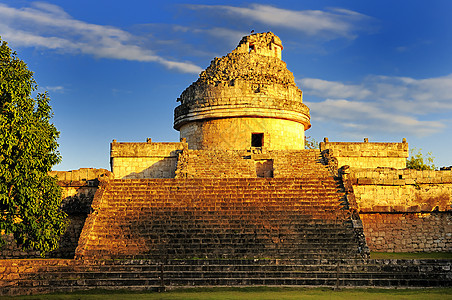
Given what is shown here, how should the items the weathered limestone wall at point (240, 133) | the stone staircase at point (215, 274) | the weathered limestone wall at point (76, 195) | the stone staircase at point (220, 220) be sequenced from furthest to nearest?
the weathered limestone wall at point (240, 133), the weathered limestone wall at point (76, 195), the stone staircase at point (220, 220), the stone staircase at point (215, 274)

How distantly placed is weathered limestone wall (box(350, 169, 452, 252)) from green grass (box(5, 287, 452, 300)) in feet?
16.5

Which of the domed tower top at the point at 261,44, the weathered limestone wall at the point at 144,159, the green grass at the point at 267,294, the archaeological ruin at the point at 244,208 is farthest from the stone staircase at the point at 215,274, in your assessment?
the domed tower top at the point at 261,44

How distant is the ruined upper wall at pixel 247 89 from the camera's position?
846 inches

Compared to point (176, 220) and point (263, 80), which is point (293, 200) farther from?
point (263, 80)

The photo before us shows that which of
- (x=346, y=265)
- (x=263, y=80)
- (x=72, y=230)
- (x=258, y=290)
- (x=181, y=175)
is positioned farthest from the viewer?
(x=263, y=80)

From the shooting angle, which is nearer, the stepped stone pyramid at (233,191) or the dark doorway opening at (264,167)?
the stepped stone pyramid at (233,191)

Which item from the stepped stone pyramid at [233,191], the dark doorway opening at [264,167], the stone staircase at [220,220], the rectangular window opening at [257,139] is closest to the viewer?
the stone staircase at [220,220]

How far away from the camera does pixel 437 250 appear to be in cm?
1535

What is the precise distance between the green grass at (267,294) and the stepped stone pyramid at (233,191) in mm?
1865

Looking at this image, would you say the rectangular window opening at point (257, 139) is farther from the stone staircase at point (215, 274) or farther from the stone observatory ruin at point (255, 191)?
the stone staircase at point (215, 274)

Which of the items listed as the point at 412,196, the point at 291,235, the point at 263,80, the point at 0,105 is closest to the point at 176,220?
the point at 291,235

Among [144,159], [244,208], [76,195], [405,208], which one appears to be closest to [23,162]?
[76,195]

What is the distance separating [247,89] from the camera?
70.8 feet

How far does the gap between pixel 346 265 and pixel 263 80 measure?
1185 centimetres
